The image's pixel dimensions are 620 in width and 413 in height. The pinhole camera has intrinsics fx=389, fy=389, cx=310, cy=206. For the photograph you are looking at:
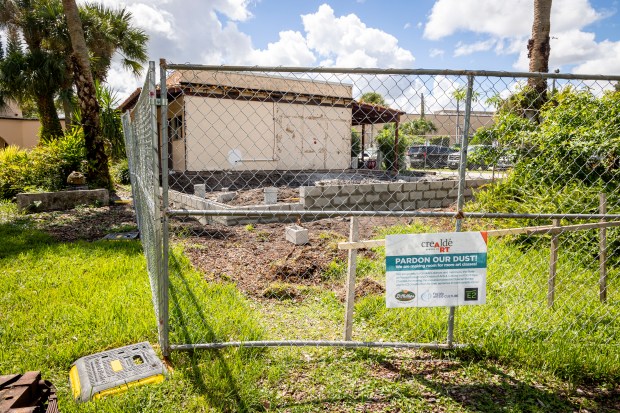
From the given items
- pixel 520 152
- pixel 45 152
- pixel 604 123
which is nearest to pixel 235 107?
pixel 45 152

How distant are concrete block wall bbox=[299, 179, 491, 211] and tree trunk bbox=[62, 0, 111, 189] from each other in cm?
605

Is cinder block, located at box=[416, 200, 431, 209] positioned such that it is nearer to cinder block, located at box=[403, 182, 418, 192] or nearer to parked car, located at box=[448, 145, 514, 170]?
cinder block, located at box=[403, 182, 418, 192]

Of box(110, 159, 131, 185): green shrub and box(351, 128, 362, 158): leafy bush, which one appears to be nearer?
box(110, 159, 131, 185): green shrub

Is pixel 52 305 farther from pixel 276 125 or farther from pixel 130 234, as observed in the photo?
pixel 276 125

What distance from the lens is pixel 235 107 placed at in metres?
15.8

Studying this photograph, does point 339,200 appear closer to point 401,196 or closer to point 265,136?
point 401,196

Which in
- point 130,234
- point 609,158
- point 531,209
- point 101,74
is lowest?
point 130,234

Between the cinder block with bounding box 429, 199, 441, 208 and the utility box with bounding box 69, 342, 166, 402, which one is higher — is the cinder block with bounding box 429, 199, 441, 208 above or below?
above

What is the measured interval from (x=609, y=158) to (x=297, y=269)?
447cm

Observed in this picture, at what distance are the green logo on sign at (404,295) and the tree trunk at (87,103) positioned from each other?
10.2 m

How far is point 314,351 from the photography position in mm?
3107

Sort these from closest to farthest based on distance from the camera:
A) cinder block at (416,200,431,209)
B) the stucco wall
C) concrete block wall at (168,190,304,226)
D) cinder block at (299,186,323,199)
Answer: concrete block wall at (168,190,304,226), cinder block at (299,186,323,199), cinder block at (416,200,431,209), the stucco wall

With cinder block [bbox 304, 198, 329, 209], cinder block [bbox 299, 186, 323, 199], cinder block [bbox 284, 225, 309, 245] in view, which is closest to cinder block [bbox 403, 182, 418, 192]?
cinder block [bbox 304, 198, 329, 209]

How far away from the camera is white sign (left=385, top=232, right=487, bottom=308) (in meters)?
2.71
